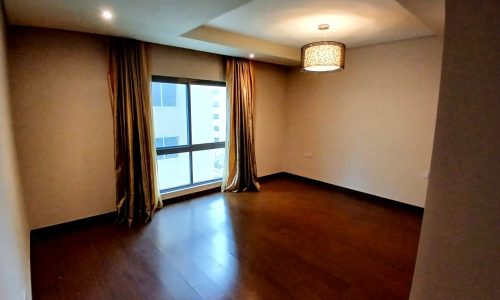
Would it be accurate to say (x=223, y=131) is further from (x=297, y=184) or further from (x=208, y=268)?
(x=208, y=268)

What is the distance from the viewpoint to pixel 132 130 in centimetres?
323

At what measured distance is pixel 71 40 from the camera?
2.85 meters

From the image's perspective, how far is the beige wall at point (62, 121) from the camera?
2.65 metres

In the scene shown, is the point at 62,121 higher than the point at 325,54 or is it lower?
lower

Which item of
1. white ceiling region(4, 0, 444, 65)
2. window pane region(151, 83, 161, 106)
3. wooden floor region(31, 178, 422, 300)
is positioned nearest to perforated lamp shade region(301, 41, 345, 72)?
white ceiling region(4, 0, 444, 65)

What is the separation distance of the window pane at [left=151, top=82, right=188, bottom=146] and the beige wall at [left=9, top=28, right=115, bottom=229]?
0.69 metres

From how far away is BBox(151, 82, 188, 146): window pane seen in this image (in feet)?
12.3

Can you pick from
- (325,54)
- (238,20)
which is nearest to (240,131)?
(238,20)

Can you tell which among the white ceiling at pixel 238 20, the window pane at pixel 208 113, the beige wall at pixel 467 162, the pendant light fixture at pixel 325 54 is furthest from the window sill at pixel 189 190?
the beige wall at pixel 467 162

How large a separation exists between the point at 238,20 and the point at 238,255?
8.36 ft

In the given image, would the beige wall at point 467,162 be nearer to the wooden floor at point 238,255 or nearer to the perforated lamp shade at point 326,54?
the wooden floor at point 238,255

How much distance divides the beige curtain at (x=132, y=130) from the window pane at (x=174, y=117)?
1.13 ft

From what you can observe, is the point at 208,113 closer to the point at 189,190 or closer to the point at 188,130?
the point at 188,130

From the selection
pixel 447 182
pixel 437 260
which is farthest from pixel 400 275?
pixel 447 182
